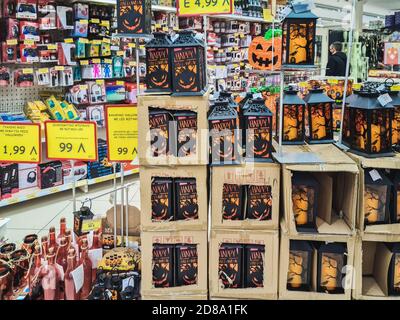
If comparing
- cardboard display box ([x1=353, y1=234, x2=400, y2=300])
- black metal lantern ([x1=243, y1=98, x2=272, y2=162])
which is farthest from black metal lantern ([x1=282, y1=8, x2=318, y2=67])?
cardboard display box ([x1=353, y1=234, x2=400, y2=300])

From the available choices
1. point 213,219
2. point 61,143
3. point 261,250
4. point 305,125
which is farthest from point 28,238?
point 305,125

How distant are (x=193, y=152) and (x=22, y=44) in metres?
3.39

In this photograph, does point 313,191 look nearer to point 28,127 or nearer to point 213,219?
point 213,219

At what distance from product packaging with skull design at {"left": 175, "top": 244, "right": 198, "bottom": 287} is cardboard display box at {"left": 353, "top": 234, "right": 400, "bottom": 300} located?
2.59 feet

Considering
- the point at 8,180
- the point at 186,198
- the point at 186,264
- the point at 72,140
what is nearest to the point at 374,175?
the point at 186,198

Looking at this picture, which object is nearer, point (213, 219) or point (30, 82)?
point (213, 219)

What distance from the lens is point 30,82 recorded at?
16.1ft

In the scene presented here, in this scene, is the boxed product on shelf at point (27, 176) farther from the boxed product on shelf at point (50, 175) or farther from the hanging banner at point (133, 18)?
the hanging banner at point (133, 18)

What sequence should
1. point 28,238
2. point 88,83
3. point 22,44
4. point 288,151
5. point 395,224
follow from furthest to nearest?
point 88,83 < point 22,44 < point 28,238 < point 288,151 < point 395,224

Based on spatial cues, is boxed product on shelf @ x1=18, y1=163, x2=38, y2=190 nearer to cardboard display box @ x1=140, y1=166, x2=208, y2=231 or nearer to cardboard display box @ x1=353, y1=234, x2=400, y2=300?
cardboard display box @ x1=140, y1=166, x2=208, y2=231

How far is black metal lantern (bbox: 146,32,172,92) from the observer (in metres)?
2.20

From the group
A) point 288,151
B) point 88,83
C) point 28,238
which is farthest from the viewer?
point 88,83

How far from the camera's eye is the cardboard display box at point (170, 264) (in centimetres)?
222

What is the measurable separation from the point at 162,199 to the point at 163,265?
1.11ft
